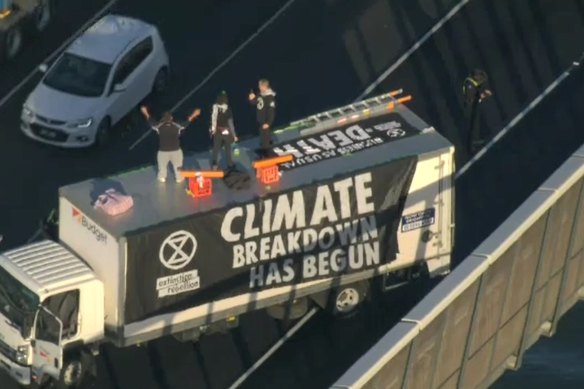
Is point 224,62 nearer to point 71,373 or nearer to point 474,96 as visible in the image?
point 474,96

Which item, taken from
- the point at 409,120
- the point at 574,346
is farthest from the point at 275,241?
the point at 574,346

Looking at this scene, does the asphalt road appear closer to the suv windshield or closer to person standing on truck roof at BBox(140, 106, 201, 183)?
the suv windshield

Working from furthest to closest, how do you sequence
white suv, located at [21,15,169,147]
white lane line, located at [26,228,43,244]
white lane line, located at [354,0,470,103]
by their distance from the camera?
white lane line, located at [354,0,470,103], white suv, located at [21,15,169,147], white lane line, located at [26,228,43,244]

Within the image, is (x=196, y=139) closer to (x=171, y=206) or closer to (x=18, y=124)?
(x=18, y=124)

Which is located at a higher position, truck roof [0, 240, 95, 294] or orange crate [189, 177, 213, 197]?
orange crate [189, 177, 213, 197]

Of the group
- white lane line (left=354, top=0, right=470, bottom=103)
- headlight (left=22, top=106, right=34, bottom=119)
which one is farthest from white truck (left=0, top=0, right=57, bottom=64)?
white lane line (left=354, top=0, right=470, bottom=103)

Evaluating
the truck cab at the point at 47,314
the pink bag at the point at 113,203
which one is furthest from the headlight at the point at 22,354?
the pink bag at the point at 113,203
